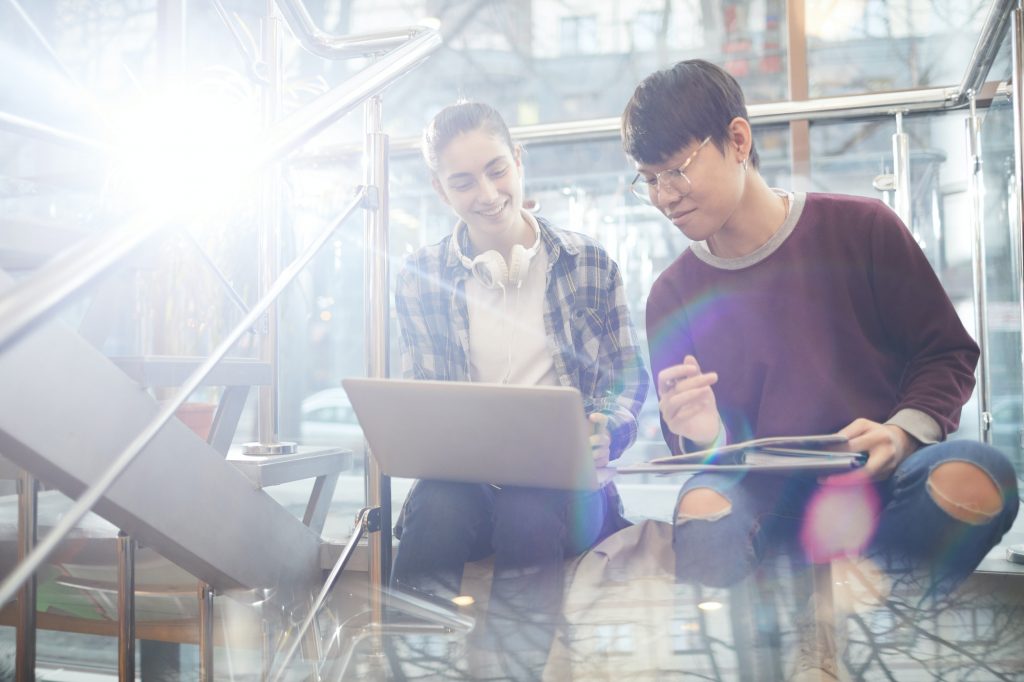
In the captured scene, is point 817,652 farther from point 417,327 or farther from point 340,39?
point 340,39

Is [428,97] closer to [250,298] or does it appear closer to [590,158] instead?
[590,158]

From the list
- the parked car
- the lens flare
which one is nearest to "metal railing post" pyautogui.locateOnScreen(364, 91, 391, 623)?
the lens flare

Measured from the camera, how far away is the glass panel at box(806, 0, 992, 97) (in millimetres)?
2242

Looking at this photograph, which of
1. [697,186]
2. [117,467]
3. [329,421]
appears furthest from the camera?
[329,421]

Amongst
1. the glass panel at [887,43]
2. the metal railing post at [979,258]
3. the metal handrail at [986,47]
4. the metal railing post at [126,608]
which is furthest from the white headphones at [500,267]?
the glass panel at [887,43]

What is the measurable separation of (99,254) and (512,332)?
104 centimetres

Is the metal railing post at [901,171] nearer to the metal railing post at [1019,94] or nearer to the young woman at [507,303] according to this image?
the metal railing post at [1019,94]

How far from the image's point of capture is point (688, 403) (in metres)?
1.17

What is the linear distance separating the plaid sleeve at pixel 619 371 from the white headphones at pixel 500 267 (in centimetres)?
16

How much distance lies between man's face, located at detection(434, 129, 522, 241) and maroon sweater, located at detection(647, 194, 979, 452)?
38 cm

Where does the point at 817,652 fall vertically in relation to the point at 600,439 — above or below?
below

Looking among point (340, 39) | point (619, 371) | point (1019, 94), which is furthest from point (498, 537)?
point (1019, 94)

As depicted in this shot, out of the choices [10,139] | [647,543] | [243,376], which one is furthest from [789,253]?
[10,139]

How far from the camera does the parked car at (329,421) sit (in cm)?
285
